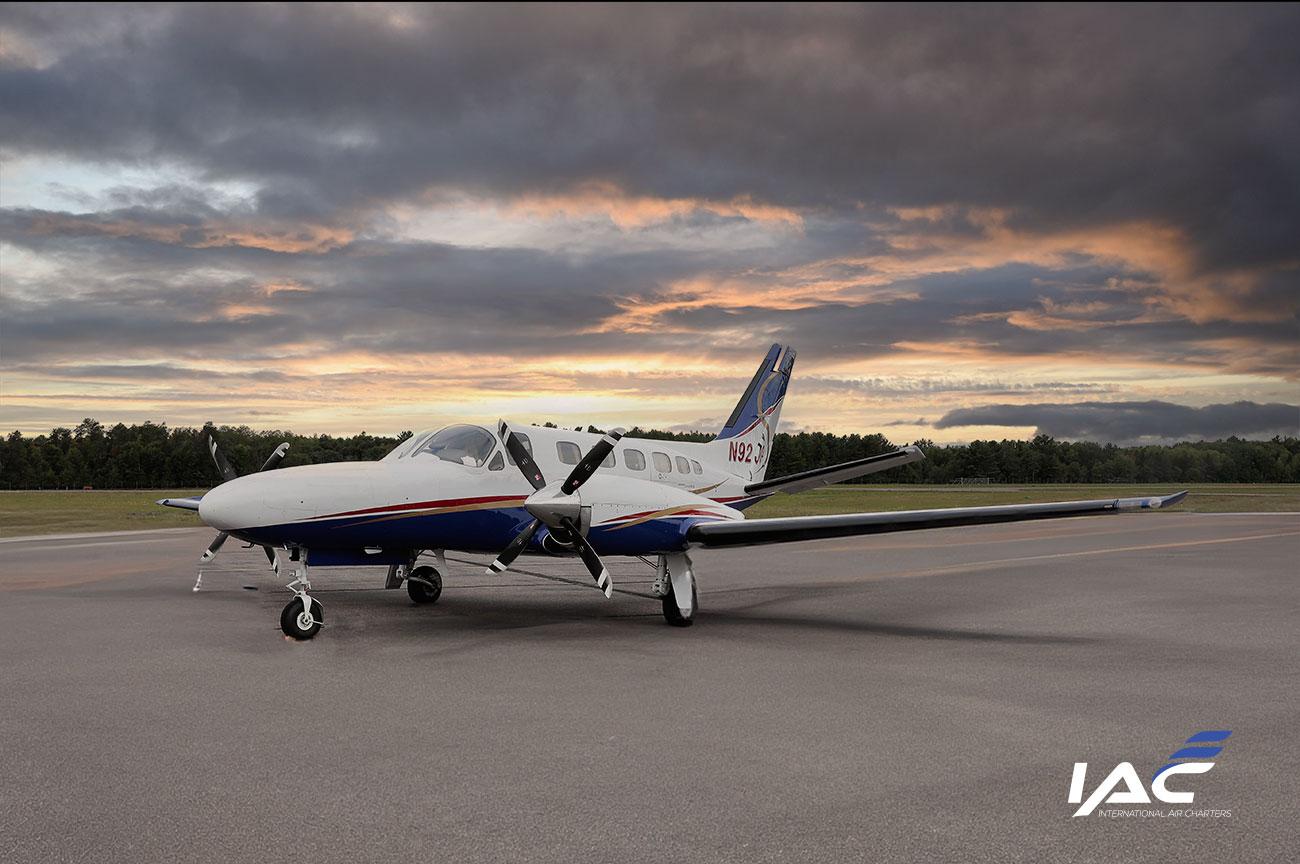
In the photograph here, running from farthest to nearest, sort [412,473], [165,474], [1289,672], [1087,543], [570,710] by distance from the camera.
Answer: [165,474], [1087,543], [412,473], [1289,672], [570,710]

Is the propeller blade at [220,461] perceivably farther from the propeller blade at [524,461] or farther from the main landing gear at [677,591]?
the main landing gear at [677,591]

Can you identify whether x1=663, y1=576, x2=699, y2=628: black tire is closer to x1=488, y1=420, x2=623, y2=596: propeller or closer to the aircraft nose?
x1=488, y1=420, x2=623, y2=596: propeller

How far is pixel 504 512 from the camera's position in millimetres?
14328

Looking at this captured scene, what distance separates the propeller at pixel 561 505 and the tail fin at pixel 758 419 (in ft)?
28.1

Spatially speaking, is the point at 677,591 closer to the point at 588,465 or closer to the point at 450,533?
the point at 588,465

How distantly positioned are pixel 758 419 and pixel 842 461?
424ft

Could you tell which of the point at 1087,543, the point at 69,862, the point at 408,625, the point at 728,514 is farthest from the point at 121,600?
the point at 1087,543

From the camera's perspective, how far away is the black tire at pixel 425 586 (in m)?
17.2

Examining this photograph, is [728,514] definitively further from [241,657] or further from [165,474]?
[165,474]

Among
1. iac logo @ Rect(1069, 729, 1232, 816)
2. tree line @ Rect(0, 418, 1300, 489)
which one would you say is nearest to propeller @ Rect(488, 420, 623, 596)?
iac logo @ Rect(1069, 729, 1232, 816)

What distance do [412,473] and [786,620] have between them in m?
6.49

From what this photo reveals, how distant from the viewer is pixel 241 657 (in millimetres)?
11359

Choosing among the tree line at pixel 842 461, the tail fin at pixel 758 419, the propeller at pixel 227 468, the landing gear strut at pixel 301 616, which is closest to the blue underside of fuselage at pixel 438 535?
the landing gear strut at pixel 301 616

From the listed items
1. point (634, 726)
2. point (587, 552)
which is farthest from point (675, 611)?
point (634, 726)
